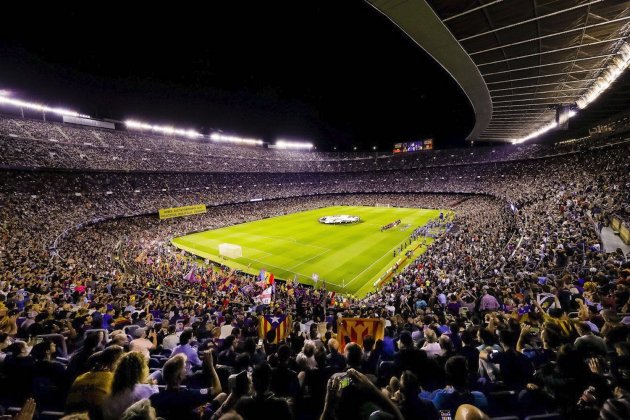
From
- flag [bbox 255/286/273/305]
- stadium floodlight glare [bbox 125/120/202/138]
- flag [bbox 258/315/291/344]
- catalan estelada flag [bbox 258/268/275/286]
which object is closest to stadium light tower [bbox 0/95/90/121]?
stadium floodlight glare [bbox 125/120/202/138]

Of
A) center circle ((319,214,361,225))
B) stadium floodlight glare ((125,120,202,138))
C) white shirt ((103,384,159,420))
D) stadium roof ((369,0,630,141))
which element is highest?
stadium floodlight glare ((125,120,202,138))

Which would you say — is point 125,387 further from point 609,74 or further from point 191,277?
point 609,74

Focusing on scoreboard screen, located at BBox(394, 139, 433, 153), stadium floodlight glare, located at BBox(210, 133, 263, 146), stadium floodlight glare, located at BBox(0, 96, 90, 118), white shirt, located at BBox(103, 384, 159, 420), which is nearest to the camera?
white shirt, located at BBox(103, 384, 159, 420)

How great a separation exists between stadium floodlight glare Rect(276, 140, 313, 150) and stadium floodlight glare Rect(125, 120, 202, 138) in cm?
3012

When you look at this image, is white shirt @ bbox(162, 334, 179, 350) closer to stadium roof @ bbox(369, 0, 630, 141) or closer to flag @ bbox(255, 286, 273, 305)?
stadium roof @ bbox(369, 0, 630, 141)

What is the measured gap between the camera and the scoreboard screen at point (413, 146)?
76.9 metres

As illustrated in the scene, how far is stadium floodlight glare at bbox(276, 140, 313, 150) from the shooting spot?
99.8 meters

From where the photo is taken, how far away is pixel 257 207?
5962cm

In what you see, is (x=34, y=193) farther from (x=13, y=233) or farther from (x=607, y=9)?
(x=607, y=9)

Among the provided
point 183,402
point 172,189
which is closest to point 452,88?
point 183,402

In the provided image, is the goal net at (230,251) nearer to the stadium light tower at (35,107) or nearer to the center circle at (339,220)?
the center circle at (339,220)

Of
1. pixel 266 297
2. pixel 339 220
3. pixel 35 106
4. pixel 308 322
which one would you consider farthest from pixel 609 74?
pixel 35 106

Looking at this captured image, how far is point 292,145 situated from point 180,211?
63926 millimetres

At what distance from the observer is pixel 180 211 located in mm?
45094
